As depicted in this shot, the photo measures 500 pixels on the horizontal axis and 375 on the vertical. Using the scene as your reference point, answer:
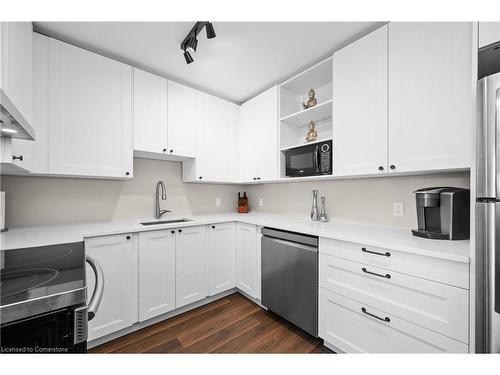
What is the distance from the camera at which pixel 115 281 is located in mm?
1623

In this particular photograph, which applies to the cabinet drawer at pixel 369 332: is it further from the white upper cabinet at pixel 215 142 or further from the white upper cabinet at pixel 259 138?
the white upper cabinet at pixel 215 142

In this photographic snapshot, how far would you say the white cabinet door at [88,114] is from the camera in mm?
1599

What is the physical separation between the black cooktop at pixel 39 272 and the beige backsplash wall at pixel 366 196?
199 cm

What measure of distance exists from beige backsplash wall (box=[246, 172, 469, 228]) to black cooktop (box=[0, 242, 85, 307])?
78.5 inches

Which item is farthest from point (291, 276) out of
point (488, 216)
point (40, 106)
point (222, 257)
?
point (40, 106)

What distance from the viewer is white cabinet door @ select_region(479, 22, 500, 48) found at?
0.95m

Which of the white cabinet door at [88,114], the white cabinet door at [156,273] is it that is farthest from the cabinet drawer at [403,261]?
the white cabinet door at [88,114]

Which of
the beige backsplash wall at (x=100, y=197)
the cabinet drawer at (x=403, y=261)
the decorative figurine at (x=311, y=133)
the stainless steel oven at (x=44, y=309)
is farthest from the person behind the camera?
the decorative figurine at (x=311, y=133)

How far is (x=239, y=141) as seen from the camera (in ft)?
8.98

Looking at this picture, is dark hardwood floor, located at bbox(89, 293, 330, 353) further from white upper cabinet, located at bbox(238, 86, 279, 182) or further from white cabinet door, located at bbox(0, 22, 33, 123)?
white cabinet door, located at bbox(0, 22, 33, 123)

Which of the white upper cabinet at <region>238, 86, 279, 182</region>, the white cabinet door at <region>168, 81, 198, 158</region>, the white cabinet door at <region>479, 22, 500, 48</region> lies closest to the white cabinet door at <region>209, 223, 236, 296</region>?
the white upper cabinet at <region>238, 86, 279, 182</region>

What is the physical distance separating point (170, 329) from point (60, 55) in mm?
2303
